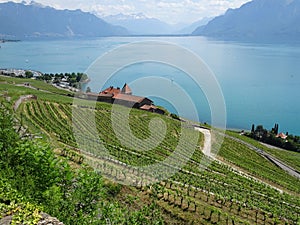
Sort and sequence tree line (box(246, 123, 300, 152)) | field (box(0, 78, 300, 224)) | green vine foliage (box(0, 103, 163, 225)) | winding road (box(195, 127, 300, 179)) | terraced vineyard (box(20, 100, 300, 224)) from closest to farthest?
green vine foliage (box(0, 103, 163, 225)) < field (box(0, 78, 300, 224)) < terraced vineyard (box(20, 100, 300, 224)) < winding road (box(195, 127, 300, 179)) < tree line (box(246, 123, 300, 152))

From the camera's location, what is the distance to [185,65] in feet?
43.0

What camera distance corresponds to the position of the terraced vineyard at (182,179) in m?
12.6

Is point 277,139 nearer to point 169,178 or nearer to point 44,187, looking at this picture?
point 169,178

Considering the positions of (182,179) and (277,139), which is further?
(277,139)

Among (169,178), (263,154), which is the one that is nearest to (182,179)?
(169,178)

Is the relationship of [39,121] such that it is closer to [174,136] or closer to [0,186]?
[174,136]

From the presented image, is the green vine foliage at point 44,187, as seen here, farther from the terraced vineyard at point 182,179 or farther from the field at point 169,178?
the terraced vineyard at point 182,179

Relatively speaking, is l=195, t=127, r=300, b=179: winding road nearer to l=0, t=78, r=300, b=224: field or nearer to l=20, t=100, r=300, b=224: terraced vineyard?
l=0, t=78, r=300, b=224: field

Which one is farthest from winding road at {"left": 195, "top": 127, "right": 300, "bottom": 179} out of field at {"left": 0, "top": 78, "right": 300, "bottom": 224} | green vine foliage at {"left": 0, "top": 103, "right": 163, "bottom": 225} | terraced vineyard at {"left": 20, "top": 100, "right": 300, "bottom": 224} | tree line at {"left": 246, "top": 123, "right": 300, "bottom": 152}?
green vine foliage at {"left": 0, "top": 103, "right": 163, "bottom": 225}

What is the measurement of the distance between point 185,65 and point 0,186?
962cm

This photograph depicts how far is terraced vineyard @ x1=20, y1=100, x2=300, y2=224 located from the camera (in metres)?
12.6

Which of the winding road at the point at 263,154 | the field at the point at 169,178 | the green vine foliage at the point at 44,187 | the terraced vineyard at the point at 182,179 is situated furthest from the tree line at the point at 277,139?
the green vine foliage at the point at 44,187

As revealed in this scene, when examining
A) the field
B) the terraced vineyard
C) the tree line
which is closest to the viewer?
the field

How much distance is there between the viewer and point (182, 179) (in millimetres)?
16719
